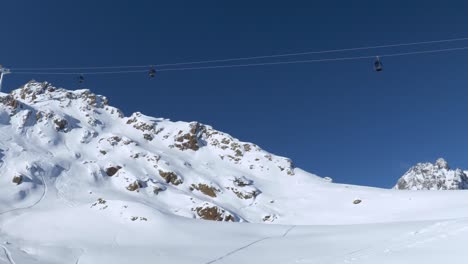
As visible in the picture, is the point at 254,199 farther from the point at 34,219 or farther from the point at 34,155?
the point at 34,219

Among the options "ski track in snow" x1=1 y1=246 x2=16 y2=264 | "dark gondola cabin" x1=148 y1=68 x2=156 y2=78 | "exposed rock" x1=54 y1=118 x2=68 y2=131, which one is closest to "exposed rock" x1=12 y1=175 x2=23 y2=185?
"exposed rock" x1=54 y1=118 x2=68 y2=131

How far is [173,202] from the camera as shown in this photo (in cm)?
8488

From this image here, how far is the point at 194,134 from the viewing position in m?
130

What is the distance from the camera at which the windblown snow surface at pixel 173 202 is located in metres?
19.6

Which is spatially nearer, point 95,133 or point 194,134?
point 95,133

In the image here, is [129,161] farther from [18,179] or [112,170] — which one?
[18,179]

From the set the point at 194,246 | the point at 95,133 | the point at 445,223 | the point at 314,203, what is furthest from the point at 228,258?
the point at 95,133

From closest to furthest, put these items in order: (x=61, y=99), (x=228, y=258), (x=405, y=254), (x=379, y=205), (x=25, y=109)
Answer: (x=405, y=254) → (x=228, y=258) → (x=379, y=205) → (x=25, y=109) → (x=61, y=99)

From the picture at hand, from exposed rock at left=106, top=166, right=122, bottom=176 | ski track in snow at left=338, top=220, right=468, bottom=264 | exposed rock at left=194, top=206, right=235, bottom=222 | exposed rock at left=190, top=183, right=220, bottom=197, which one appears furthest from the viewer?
exposed rock at left=106, top=166, right=122, bottom=176

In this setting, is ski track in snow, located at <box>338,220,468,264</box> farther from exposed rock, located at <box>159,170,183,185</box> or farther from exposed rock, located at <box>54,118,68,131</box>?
exposed rock, located at <box>54,118,68,131</box>

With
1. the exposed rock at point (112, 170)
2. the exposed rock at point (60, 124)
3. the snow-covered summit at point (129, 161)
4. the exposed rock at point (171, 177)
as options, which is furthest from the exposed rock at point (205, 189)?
the exposed rock at point (60, 124)

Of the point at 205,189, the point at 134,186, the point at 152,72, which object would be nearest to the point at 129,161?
the point at 134,186

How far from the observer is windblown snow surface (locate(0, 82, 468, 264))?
64.3ft

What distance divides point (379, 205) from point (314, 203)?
50.6 feet
